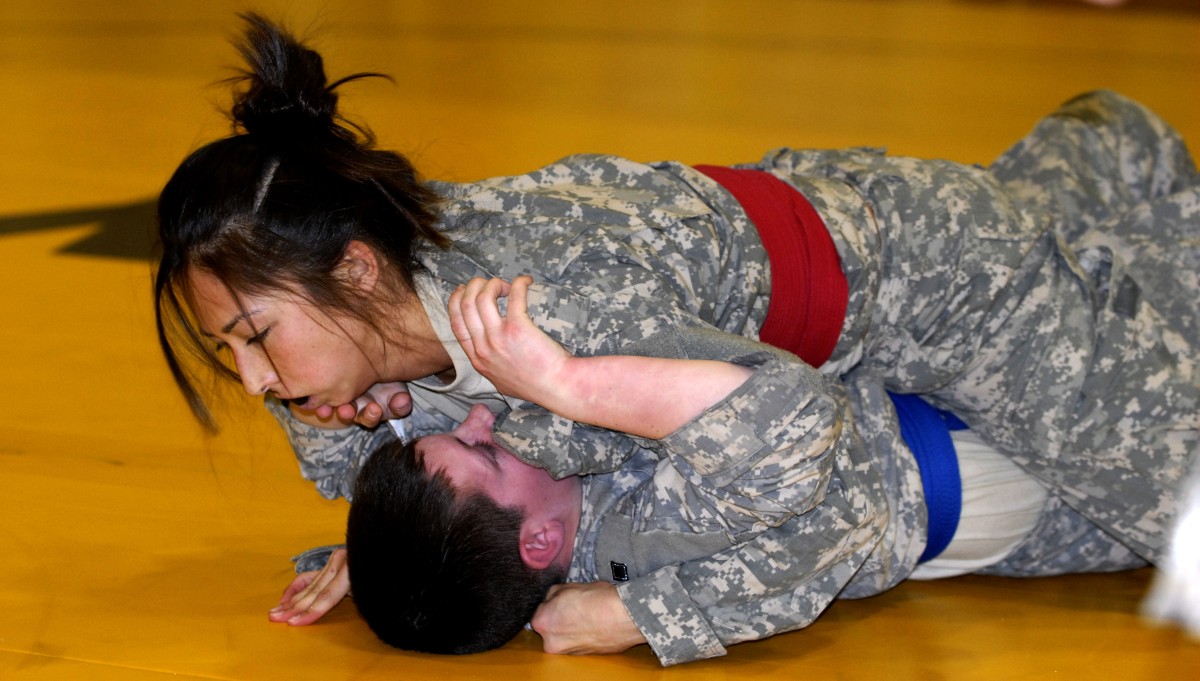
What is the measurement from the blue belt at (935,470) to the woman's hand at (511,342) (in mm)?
680

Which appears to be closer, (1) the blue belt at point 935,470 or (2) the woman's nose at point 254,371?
(2) the woman's nose at point 254,371

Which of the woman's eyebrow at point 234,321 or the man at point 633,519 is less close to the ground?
the woman's eyebrow at point 234,321

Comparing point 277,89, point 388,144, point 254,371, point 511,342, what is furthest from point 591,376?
point 388,144

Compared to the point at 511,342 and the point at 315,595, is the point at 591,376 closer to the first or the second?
the point at 511,342

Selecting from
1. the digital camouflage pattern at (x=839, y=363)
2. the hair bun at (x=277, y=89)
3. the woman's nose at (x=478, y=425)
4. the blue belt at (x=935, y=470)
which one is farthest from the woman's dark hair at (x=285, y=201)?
the blue belt at (x=935, y=470)

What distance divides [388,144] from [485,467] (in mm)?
2569

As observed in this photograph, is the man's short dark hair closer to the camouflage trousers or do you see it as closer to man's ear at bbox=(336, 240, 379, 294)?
man's ear at bbox=(336, 240, 379, 294)

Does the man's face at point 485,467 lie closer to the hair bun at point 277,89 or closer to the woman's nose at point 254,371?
the woman's nose at point 254,371

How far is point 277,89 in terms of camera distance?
1.65 meters

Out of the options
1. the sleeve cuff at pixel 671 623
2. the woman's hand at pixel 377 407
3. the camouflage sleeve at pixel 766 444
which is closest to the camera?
the camouflage sleeve at pixel 766 444

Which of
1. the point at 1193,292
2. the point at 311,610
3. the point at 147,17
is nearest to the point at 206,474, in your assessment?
the point at 311,610

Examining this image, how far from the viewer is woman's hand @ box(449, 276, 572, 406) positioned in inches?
62.0

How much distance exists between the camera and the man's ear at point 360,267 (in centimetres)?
164

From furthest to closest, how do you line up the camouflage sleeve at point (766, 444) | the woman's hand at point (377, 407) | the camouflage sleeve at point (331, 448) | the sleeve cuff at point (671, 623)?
the camouflage sleeve at point (331, 448), the woman's hand at point (377, 407), the sleeve cuff at point (671, 623), the camouflage sleeve at point (766, 444)
